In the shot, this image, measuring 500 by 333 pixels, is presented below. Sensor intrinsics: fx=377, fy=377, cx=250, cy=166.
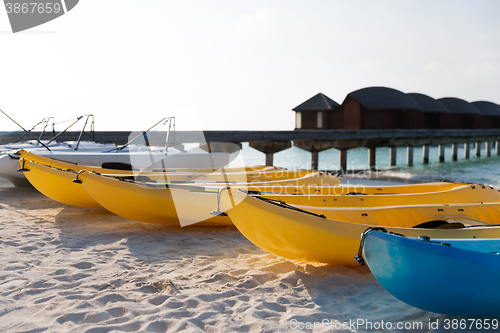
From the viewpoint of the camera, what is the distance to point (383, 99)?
2711 cm

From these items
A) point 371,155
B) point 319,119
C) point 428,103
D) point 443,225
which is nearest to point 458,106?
point 428,103

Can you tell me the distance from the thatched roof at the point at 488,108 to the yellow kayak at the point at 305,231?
3575 centimetres

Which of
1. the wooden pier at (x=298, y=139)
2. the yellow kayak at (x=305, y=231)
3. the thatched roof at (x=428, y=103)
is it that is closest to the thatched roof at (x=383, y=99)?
the thatched roof at (x=428, y=103)

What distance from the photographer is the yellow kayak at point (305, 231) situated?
10.5 feet

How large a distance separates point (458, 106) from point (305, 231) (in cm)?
3363

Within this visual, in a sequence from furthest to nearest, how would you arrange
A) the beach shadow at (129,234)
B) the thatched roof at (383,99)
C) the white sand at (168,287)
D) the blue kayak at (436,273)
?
1. the thatched roof at (383,99)
2. the beach shadow at (129,234)
3. the white sand at (168,287)
4. the blue kayak at (436,273)

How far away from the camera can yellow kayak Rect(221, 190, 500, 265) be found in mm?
3215

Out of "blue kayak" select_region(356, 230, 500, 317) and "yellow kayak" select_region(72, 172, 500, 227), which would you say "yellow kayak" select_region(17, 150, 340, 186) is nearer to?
"yellow kayak" select_region(72, 172, 500, 227)

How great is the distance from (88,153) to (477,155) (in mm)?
28671

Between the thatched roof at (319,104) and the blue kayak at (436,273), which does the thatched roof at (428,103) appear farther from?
the blue kayak at (436,273)

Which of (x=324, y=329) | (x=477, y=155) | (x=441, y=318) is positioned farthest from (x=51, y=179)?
(x=477, y=155)

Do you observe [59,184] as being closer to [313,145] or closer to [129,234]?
[129,234]

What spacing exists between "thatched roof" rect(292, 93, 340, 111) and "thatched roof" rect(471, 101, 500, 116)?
15.4m

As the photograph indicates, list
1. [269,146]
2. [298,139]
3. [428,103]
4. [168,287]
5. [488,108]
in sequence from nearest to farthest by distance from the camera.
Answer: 1. [168,287]
2. [269,146]
3. [298,139]
4. [428,103]
5. [488,108]
